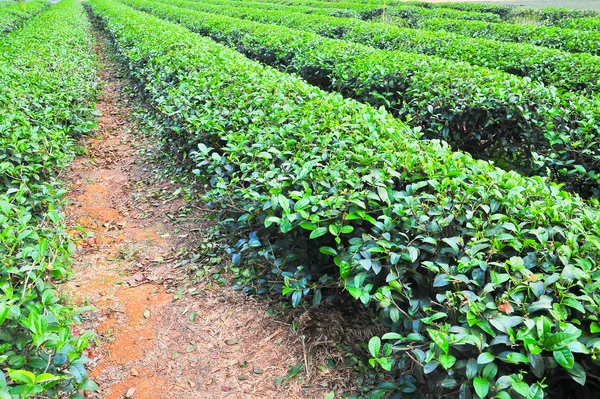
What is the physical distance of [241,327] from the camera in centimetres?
264

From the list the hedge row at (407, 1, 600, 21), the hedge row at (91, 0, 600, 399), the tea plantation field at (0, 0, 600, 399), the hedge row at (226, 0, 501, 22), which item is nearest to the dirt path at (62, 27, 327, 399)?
the tea plantation field at (0, 0, 600, 399)

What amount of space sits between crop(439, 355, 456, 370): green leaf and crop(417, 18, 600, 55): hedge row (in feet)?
24.3

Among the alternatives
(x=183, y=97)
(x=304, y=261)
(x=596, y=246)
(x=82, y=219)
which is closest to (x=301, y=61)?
(x=183, y=97)

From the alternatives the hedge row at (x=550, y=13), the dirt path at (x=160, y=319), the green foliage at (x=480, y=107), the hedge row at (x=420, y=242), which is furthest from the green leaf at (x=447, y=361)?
the hedge row at (x=550, y=13)

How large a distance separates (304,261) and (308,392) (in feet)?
2.53

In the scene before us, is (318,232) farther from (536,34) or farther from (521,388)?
(536,34)

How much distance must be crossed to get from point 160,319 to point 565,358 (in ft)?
7.73

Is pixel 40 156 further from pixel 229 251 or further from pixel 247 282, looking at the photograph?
pixel 247 282

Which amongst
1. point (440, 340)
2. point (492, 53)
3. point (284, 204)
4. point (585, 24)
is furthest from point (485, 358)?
point (585, 24)

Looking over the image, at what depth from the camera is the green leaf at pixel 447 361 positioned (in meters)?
1.49

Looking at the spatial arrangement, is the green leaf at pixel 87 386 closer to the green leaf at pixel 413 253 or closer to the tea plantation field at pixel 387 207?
the tea plantation field at pixel 387 207

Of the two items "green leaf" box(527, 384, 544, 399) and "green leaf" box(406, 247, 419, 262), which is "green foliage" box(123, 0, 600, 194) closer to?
"green leaf" box(406, 247, 419, 262)

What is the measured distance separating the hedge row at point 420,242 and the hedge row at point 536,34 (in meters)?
5.78

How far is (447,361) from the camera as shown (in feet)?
4.92
